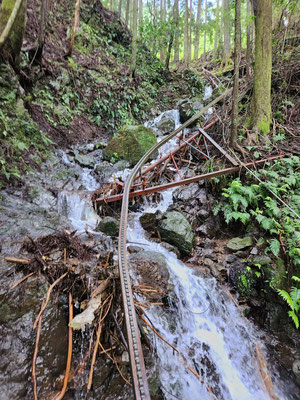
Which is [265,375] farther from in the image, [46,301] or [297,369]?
[46,301]

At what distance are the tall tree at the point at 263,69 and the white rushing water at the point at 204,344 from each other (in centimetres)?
497

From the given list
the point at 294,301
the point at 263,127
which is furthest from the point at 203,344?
the point at 263,127

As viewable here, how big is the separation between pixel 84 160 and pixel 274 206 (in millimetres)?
6293

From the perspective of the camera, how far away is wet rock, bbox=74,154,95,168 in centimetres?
781

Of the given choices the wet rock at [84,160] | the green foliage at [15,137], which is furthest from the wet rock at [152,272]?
the wet rock at [84,160]

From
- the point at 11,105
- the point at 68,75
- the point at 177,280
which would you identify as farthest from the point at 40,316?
the point at 68,75

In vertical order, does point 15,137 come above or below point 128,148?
above

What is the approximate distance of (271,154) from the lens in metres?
5.69

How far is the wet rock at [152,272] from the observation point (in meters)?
3.19

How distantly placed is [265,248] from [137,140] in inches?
239

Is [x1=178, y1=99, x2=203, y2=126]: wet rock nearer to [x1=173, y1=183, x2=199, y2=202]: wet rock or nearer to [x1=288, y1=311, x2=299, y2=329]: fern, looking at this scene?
[x1=173, y1=183, x2=199, y2=202]: wet rock

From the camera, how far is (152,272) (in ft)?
11.0

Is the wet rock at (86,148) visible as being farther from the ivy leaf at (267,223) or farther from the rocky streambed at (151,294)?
the ivy leaf at (267,223)

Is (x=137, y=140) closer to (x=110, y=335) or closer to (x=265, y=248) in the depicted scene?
(x=265, y=248)
